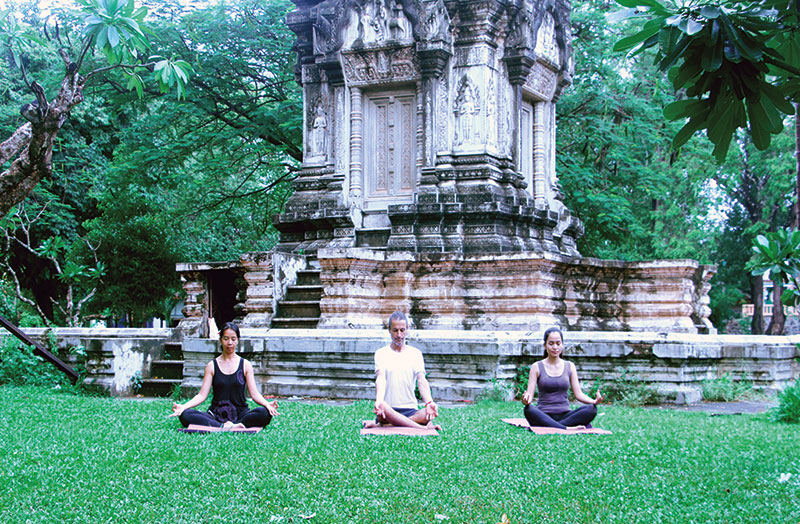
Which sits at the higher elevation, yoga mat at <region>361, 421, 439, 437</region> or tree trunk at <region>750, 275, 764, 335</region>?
tree trunk at <region>750, 275, 764, 335</region>

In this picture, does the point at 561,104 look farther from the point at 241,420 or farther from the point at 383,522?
the point at 383,522

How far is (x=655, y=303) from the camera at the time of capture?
12742mm

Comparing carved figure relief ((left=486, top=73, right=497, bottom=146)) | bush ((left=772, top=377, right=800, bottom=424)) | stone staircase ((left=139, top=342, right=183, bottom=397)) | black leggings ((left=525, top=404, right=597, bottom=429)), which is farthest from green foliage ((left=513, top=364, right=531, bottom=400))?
carved figure relief ((left=486, top=73, right=497, bottom=146))

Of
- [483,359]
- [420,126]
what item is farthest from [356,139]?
[483,359]

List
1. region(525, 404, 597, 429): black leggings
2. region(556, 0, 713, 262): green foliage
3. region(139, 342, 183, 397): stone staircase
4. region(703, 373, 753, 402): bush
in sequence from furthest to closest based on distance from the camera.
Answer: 1. region(556, 0, 713, 262): green foliage
2. region(139, 342, 183, 397): stone staircase
3. region(703, 373, 753, 402): bush
4. region(525, 404, 597, 429): black leggings

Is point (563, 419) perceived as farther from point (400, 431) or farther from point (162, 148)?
point (162, 148)

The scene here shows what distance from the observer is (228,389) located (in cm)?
691

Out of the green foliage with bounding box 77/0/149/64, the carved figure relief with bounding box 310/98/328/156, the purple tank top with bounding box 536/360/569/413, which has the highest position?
the carved figure relief with bounding box 310/98/328/156

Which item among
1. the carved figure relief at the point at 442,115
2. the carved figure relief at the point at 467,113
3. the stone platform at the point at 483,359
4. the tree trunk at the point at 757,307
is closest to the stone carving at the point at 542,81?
the carved figure relief at the point at 467,113

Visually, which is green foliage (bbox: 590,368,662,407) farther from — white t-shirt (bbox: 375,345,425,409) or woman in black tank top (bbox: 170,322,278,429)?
woman in black tank top (bbox: 170,322,278,429)

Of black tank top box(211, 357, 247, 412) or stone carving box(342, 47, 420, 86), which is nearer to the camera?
black tank top box(211, 357, 247, 412)

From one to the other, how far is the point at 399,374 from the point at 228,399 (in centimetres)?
139

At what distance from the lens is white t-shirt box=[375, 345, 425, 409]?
6.95 m

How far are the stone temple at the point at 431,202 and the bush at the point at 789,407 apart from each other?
3.64 metres
